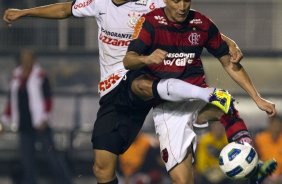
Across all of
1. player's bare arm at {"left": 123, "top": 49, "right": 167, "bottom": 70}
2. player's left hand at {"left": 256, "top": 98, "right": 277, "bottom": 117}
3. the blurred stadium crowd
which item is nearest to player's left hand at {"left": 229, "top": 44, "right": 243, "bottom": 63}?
player's left hand at {"left": 256, "top": 98, "right": 277, "bottom": 117}

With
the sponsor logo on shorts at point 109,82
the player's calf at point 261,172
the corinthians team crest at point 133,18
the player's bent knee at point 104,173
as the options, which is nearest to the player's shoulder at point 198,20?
the corinthians team crest at point 133,18

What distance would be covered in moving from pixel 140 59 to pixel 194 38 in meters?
0.66

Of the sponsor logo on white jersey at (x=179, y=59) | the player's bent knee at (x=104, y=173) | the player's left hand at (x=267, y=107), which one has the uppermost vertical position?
the sponsor logo on white jersey at (x=179, y=59)

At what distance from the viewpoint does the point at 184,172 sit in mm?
11344

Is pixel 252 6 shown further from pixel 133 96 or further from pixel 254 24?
pixel 133 96

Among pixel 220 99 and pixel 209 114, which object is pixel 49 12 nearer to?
pixel 209 114

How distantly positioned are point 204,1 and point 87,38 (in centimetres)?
179

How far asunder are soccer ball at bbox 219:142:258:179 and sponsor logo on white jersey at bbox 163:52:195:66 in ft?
2.69

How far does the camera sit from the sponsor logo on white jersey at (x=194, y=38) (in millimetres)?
11156

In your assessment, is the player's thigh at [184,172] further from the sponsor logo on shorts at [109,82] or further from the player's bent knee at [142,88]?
the sponsor logo on shorts at [109,82]

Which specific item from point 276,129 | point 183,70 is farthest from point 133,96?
point 276,129

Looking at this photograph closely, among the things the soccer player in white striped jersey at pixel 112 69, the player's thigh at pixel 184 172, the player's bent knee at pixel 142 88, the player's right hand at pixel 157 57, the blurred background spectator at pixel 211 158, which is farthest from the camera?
the blurred background spectator at pixel 211 158

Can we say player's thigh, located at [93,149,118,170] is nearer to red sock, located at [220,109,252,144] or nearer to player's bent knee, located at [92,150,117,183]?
player's bent knee, located at [92,150,117,183]

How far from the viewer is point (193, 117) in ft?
37.7
